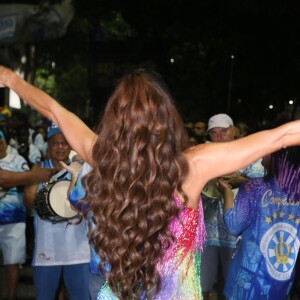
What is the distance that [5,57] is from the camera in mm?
21703

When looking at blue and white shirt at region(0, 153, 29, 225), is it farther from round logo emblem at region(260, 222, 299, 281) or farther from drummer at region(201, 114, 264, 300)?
round logo emblem at region(260, 222, 299, 281)

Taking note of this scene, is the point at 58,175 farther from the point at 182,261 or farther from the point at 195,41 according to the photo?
the point at 195,41

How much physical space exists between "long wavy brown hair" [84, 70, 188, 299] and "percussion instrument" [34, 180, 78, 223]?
2522 mm

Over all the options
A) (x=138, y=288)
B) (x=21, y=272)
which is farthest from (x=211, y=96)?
(x=138, y=288)

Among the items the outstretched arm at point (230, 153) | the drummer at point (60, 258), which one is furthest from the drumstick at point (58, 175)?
the outstretched arm at point (230, 153)

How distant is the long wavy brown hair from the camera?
3.04 meters

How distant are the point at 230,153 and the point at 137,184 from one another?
41cm

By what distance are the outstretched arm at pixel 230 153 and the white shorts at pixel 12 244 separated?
443cm

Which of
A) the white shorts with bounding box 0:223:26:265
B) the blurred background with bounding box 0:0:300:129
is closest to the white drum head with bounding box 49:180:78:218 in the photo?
the white shorts with bounding box 0:223:26:265

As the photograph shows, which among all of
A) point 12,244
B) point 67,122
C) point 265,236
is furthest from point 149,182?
point 12,244

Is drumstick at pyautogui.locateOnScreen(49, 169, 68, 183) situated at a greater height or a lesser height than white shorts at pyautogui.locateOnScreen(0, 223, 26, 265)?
greater

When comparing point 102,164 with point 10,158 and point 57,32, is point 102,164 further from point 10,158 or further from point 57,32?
point 57,32

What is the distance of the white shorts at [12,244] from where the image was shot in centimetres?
725

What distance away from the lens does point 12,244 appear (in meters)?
7.28
